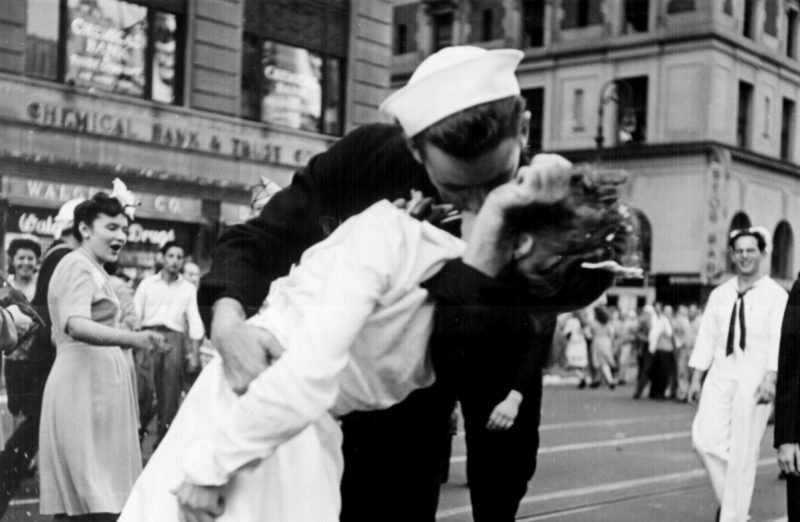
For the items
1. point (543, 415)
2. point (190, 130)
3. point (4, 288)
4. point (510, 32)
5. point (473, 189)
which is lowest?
point (543, 415)

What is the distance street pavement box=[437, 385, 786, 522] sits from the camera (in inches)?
293

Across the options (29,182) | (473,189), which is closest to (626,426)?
(29,182)

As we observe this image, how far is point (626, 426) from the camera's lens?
13633mm

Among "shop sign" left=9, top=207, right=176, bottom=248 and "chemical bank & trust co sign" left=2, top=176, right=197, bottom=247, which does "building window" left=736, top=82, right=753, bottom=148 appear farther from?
"shop sign" left=9, top=207, right=176, bottom=248

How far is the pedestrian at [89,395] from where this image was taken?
5547 millimetres

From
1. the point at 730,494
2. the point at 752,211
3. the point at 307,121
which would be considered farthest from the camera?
the point at 752,211

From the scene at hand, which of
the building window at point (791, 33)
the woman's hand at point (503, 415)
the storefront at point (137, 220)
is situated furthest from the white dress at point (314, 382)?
the building window at point (791, 33)

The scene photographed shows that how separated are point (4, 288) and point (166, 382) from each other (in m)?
4.24

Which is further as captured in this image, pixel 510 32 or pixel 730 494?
pixel 510 32

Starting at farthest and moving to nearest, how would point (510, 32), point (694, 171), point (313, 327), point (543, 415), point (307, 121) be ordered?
1. point (694, 171)
2. point (510, 32)
3. point (307, 121)
4. point (543, 415)
5. point (313, 327)

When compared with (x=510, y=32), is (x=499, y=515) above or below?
below

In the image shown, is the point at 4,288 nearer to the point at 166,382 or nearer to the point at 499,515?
the point at 499,515

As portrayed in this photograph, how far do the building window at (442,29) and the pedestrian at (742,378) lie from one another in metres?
5.38

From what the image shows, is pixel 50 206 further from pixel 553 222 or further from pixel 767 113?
pixel 767 113
